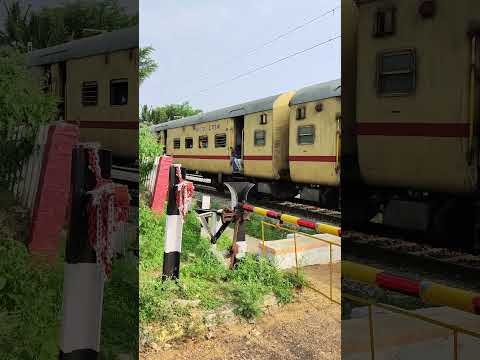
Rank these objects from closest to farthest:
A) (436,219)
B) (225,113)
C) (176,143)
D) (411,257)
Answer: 1. (176,143)
2. (225,113)
3. (411,257)
4. (436,219)

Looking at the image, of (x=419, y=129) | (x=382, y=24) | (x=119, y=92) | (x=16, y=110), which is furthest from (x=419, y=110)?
(x=16, y=110)

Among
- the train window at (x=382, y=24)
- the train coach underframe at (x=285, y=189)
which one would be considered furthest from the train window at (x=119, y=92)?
the train window at (x=382, y=24)

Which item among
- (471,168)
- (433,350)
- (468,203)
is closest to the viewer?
(433,350)

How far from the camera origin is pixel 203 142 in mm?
1624

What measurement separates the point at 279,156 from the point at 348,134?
1.52ft

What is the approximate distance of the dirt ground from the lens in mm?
1436

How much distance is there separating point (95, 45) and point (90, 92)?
12cm

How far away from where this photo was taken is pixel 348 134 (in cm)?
195

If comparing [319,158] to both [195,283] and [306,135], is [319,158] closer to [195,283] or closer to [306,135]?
[306,135]

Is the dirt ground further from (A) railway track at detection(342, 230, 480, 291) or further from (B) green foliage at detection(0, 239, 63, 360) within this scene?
(B) green foliage at detection(0, 239, 63, 360)

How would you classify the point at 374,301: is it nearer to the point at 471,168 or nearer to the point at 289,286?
the point at 289,286

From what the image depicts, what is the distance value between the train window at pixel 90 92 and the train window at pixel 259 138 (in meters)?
0.95

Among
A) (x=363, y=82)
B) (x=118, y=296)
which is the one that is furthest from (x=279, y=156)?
(x=118, y=296)

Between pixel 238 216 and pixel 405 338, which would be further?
pixel 238 216
